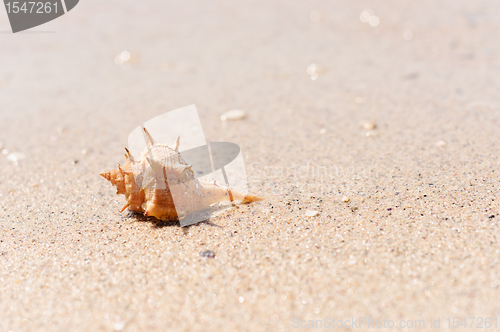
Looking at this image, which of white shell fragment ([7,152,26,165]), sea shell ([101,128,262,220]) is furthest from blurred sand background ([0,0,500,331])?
sea shell ([101,128,262,220])

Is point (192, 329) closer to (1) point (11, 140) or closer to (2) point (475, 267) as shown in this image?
(2) point (475, 267)

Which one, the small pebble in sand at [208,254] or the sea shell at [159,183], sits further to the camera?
the sea shell at [159,183]

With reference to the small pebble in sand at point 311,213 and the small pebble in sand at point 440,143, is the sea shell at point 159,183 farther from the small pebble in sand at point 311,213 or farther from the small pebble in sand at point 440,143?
the small pebble in sand at point 440,143

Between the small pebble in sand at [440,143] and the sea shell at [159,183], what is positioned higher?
the sea shell at [159,183]

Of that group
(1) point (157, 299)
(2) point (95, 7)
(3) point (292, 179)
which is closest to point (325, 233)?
(3) point (292, 179)

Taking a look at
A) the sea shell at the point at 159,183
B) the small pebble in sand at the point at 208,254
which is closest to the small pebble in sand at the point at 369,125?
the sea shell at the point at 159,183
